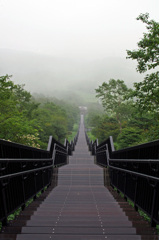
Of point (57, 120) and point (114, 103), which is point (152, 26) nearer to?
point (114, 103)

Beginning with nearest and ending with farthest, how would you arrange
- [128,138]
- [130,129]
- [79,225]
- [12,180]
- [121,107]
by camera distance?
[79,225], [12,180], [128,138], [130,129], [121,107]

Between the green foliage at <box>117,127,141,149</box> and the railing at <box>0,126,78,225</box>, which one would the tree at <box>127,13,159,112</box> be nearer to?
the railing at <box>0,126,78,225</box>

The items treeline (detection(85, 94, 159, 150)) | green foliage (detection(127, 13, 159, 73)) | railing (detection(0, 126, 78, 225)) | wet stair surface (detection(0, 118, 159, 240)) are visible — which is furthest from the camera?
treeline (detection(85, 94, 159, 150))

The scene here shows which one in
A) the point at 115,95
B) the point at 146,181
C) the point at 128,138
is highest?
the point at 115,95

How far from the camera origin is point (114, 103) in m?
46.0

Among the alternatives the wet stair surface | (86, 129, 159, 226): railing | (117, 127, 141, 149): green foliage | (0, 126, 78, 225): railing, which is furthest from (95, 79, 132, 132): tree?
the wet stair surface

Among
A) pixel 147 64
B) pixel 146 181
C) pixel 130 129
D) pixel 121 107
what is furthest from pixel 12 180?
pixel 121 107

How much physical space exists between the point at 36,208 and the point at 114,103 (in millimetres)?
42068

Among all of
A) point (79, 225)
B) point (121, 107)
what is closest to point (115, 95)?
point (121, 107)

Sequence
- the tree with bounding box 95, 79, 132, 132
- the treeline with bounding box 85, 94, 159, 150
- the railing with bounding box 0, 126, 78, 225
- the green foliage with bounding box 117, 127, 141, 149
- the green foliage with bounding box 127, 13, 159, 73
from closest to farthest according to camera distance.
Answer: the railing with bounding box 0, 126, 78, 225 < the green foliage with bounding box 127, 13, 159, 73 < the treeline with bounding box 85, 94, 159, 150 < the green foliage with bounding box 117, 127, 141, 149 < the tree with bounding box 95, 79, 132, 132

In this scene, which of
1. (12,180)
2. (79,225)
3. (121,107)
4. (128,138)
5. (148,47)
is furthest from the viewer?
(121,107)

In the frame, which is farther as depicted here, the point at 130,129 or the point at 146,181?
the point at 130,129

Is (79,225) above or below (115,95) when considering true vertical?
below

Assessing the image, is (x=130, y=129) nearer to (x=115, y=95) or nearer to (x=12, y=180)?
(x=115, y=95)
